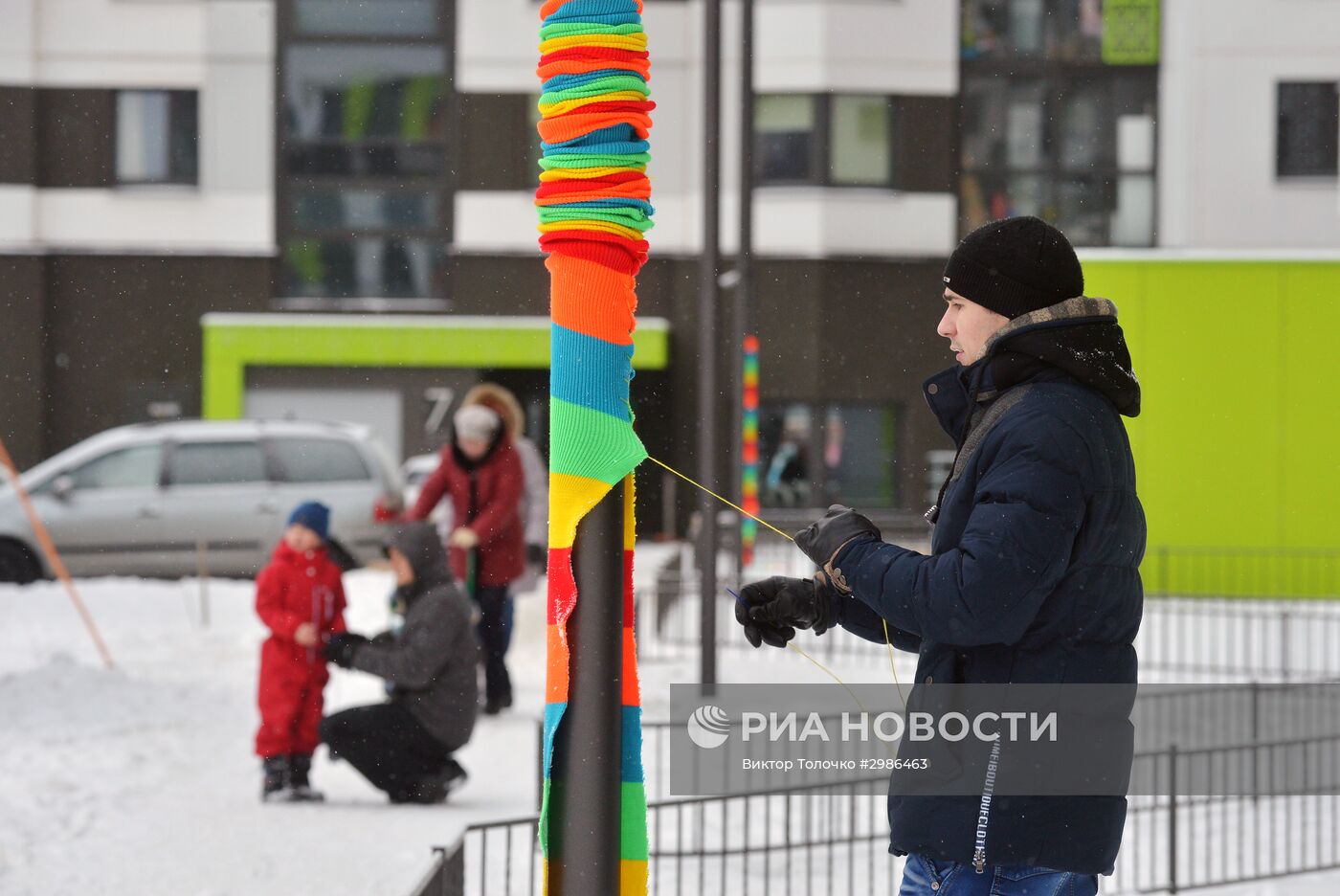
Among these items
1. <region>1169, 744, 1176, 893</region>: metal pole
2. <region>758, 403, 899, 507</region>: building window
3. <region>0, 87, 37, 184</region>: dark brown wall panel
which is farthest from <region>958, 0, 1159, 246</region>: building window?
<region>1169, 744, 1176, 893</region>: metal pole

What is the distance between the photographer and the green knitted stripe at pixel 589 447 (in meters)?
2.09

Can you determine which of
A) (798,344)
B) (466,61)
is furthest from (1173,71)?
(466,61)

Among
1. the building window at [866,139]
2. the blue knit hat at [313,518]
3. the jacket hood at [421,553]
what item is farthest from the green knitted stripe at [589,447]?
the building window at [866,139]

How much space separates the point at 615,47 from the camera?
2.09m

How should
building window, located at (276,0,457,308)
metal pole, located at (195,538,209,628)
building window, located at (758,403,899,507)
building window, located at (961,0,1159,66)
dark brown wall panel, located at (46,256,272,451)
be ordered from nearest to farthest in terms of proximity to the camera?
metal pole, located at (195,538,209,628) < building window, located at (961,0,1159,66) < building window, located at (758,403,899,507) < dark brown wall panel, located at (46,256,272,451) < building window, located at (276,0,457,308)

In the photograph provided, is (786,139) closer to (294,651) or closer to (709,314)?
(709,314)

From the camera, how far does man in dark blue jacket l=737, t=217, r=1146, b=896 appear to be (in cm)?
202

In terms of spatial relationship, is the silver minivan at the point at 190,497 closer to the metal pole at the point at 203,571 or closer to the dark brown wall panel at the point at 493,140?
the metal pole at the point at 203,571

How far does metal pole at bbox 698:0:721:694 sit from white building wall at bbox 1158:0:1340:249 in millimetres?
11815

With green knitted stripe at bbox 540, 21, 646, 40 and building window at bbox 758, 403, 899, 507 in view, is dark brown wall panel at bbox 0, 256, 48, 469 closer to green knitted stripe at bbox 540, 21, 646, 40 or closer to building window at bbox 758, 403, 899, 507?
building window at bbox 758, 403, 899, 507

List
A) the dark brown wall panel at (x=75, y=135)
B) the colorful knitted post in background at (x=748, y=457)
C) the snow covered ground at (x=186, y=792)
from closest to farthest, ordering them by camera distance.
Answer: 1. the snow covered ground at (x=186, y=792)
2. the colorful knitted post in background at (x=748, y=457)
3. the dark brown wall panel at (x=75, y=135)

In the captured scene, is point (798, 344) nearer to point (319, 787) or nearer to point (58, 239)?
point (58, 239)

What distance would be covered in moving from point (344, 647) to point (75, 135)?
18.2 meters

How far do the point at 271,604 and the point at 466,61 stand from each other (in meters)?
17.1
